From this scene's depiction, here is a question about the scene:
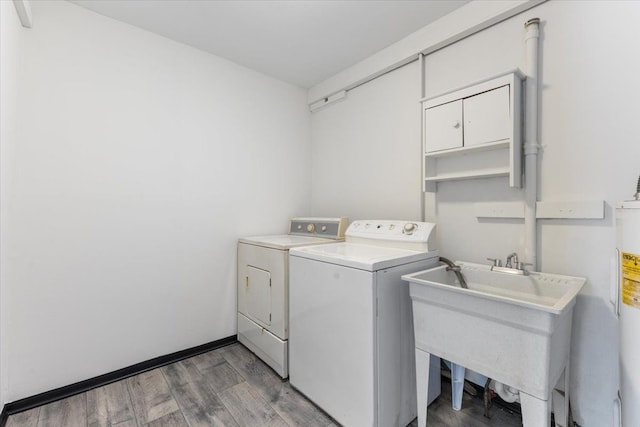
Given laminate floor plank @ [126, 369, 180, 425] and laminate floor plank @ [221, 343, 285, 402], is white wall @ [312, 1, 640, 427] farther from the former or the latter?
laminate floor plank @ [126, 369, 180, 425]

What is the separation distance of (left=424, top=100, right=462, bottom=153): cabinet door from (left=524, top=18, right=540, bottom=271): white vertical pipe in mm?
346

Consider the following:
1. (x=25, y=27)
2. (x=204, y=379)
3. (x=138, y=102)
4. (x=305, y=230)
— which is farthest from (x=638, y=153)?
(x=25, y=27)

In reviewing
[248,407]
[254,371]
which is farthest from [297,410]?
[254,371]

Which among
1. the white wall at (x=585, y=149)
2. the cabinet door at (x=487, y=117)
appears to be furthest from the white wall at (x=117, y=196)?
the white wall at (x=585, y=149)

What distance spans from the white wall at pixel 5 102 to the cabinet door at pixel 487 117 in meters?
2.39

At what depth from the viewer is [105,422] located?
4.99 ft

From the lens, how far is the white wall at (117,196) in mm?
1641

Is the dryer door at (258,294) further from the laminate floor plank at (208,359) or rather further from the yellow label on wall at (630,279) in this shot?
the yellow label on wall at (630,279)

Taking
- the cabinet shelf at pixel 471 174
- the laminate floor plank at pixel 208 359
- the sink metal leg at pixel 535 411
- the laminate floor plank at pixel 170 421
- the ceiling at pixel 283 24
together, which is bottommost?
the laminate floor plank at pixel 170 421

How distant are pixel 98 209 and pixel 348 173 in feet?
6.40

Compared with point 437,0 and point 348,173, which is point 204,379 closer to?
point 348,173

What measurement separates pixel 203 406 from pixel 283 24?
2.55 metres

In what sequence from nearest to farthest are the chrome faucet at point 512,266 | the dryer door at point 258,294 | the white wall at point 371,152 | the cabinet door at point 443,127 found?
the chrome faucet at point 512,266
the cabinet door at point 443,127
the dryer door at point 258,294
the white wall at point 371,152

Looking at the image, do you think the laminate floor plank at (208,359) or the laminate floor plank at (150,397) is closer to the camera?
the laminate floor plank at (150,397)
